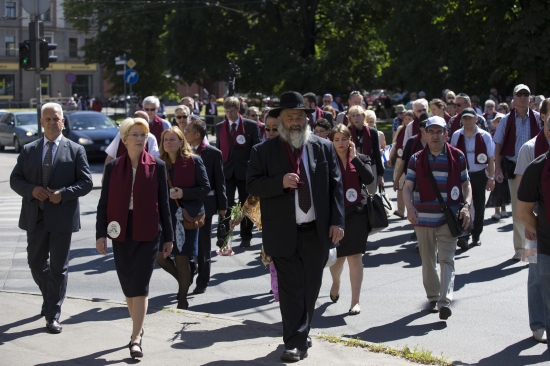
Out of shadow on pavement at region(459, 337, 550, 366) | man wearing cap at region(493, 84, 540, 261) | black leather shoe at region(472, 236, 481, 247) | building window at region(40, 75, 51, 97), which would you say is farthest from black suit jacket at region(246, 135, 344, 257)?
building window at region(40, 75, 51, 97)

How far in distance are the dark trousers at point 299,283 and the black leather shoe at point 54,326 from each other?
6.71 feet

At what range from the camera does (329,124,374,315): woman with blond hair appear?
7812mm

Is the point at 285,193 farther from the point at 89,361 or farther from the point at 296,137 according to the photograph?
the point at 89,361

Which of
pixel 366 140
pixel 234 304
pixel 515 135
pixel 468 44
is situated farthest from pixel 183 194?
pixel 468 44

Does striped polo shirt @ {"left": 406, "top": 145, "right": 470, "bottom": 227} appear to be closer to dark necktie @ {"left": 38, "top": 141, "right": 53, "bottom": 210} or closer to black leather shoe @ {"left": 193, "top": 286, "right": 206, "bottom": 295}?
black leather shoe @ {"left": 193, "top": 286, "right": 206, "bottom": 295}

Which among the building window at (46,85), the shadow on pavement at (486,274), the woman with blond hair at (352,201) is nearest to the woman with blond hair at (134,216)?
the woman with blond hair at (352,201)

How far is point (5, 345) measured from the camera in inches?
259

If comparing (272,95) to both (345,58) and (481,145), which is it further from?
(481,145)

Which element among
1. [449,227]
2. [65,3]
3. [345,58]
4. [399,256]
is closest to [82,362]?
[449,227]

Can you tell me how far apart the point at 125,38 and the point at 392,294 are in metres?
48.9

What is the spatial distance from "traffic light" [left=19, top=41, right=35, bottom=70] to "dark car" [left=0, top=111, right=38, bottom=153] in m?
12.9

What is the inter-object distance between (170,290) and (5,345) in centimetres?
274

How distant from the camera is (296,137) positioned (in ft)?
20.1

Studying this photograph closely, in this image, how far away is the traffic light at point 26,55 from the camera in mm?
18406
